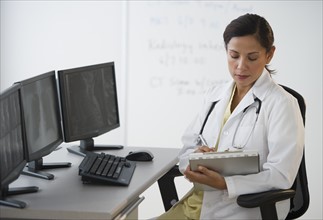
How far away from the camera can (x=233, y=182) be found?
2.24 m

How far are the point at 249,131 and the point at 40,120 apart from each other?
817 millimetres

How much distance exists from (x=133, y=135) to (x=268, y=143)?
1766mm

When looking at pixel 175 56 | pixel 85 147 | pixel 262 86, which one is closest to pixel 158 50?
pixel 175 56

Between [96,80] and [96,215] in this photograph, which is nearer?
[96,215]

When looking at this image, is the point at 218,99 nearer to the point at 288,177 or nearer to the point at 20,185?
the point at 288,177

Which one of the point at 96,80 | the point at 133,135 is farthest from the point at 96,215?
the point at 133,135

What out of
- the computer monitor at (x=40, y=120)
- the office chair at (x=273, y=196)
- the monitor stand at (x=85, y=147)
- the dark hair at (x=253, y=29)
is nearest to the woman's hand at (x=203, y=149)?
the office chair at (x=273, y=196)

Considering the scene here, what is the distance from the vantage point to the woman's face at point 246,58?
239 cm

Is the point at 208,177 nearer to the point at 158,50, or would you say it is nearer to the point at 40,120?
the point at 40,120

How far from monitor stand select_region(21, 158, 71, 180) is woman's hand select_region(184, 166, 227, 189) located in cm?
57

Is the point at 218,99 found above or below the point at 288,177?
above

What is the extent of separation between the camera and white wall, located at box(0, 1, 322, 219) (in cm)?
382

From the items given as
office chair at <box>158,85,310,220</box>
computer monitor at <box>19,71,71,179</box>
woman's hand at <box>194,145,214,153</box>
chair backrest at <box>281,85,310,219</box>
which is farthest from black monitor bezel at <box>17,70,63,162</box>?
chair backrest at <box>281,85,310,219</box>

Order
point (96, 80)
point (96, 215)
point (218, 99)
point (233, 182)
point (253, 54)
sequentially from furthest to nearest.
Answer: point (96, 80) < point (218, 99) < point (253, 54) < point (233, 182) < point (96, 215)
